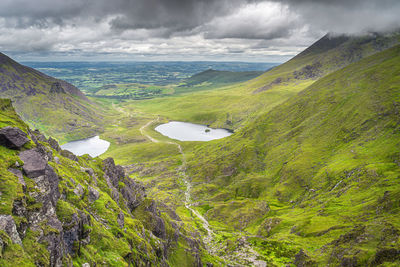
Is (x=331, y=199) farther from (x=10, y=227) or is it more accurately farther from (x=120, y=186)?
(x=10, y=227)

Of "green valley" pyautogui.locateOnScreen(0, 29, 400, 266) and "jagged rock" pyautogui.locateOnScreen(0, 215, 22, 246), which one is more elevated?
"jagged rock" pyautogui.locateOnScreen(0, 215, 22, 246)

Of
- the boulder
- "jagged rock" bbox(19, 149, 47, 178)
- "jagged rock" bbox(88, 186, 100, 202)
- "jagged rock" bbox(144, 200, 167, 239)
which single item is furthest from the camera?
"jagged rock" bbox(144, 200, 167, 239)

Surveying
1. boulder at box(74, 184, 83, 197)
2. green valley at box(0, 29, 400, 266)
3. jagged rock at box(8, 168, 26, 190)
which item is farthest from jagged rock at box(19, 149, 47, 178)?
boulder at box(74, 184, 83, 197)

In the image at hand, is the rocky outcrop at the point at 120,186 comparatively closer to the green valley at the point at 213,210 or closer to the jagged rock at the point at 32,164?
the green valley at the point at 213,210

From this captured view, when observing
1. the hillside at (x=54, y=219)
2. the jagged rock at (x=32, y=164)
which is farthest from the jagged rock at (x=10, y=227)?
the jagged rock at (x=32, y=164)

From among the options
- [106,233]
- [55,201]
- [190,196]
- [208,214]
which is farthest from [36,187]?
[190,196]

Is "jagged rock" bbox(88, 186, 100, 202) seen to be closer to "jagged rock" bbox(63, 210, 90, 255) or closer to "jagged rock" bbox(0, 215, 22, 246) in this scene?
"jagged rock" bbox(63, 210, 90, 255)

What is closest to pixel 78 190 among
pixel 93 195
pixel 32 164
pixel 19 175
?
pixel 93 195
